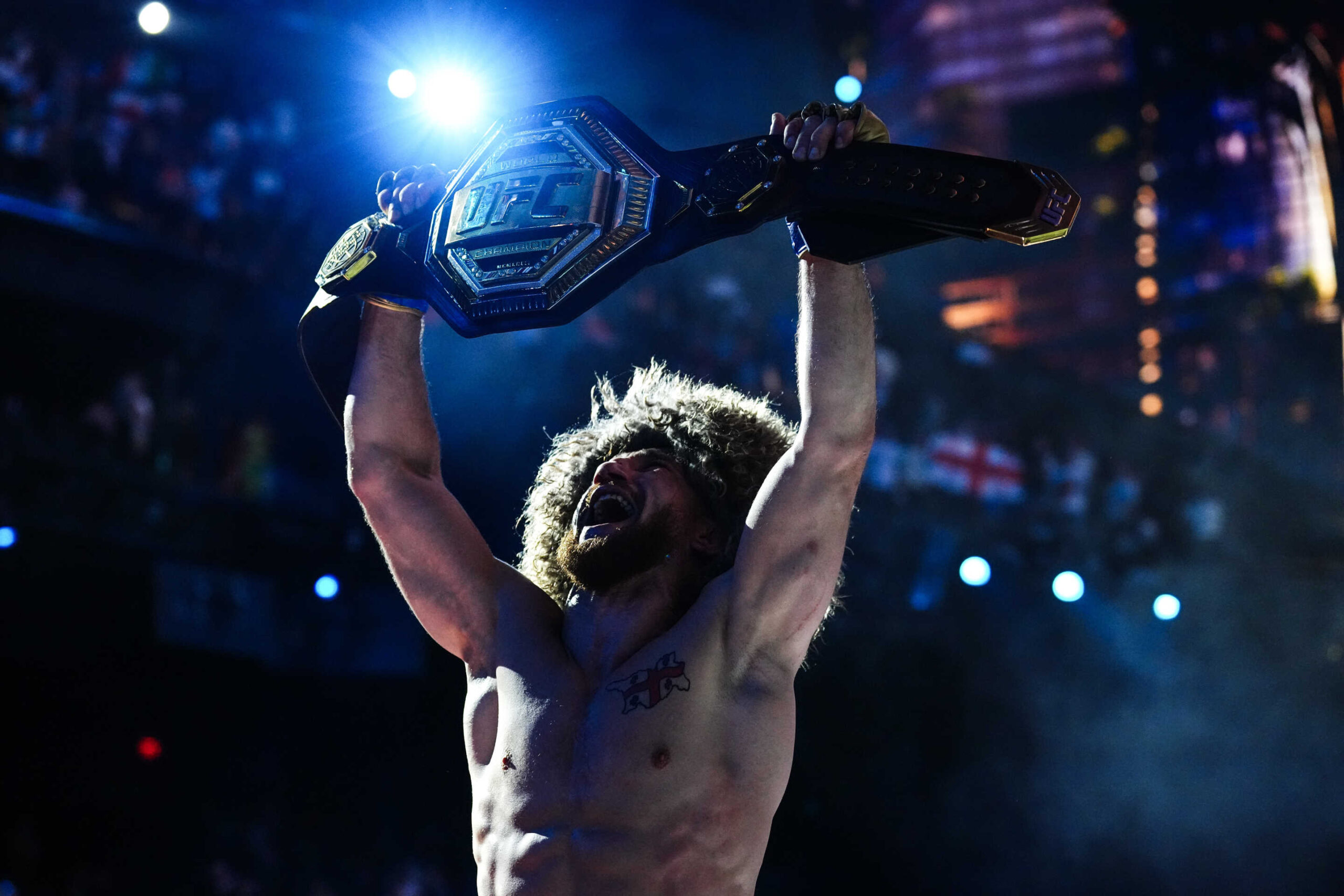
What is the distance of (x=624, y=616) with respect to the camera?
96.6 inches

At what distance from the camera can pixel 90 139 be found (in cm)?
682

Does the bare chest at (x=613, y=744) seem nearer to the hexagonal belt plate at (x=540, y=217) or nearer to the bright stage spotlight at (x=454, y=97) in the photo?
the hexagonal belt plate at (x=540, y=217)

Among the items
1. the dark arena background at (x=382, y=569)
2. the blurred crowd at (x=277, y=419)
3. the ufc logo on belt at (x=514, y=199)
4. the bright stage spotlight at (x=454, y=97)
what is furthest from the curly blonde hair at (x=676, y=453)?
the blurred crowd at (x=277, y=419)

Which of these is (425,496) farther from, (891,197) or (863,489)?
(863,489)

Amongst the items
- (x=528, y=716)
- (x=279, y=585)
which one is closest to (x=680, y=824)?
(x=528, y=716)

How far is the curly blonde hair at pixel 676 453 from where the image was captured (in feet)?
8.79

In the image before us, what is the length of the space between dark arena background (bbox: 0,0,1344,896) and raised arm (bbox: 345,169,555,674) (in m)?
3.76

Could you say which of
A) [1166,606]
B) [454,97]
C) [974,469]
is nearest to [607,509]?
[454,97]

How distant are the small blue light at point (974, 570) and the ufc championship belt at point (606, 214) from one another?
4.43 m

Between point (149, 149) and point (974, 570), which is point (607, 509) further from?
point (149, 149)

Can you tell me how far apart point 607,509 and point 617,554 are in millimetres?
120

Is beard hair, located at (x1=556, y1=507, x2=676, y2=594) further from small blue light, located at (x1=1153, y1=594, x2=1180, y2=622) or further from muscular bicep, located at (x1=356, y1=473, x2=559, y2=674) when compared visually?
small blue light, located at (x1=1153, y1=594, x2=1180, y2=622)

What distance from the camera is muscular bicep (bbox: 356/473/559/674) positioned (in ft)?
8.36

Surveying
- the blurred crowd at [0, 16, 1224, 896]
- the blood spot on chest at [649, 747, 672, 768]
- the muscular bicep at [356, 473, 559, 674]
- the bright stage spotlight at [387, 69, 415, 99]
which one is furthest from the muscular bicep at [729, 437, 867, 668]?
the blurred crowd at [0, 16, 1224, 896]
